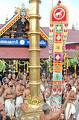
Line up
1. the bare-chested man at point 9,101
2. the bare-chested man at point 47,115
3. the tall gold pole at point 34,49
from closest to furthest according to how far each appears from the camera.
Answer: the bare-chested man at point 47,115
the tall gold pole at point 34,49
the bare-chested man at point 9,101

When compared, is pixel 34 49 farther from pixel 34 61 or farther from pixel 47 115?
pixel 47 115

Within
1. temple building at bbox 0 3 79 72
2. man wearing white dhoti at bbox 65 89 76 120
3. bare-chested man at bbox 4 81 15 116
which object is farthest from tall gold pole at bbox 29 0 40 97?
temple building at bbox 0 3 79 72

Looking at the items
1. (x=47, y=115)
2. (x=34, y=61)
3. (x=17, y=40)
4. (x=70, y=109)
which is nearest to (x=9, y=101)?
(x=70, y=109)

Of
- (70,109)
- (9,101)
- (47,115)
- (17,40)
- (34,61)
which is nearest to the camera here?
(47,115)

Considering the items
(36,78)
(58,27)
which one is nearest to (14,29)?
(58,27)

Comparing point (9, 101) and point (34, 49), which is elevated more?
point (34, 49)

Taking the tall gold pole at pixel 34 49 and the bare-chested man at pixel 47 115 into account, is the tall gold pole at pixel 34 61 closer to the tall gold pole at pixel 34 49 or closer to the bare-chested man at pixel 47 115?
the tall gold pole at pixel 34 49

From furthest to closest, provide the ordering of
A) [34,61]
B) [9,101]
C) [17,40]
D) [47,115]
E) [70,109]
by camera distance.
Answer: [17,40], [9,101], [70,109], [34,61], [47,115]

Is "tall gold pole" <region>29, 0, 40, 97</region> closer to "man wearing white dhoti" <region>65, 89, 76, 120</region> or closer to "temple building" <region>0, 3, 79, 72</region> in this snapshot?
"man wearing white dhoti" <region>65, 89, 76, 120</region>

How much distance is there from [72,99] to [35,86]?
78.7 inches

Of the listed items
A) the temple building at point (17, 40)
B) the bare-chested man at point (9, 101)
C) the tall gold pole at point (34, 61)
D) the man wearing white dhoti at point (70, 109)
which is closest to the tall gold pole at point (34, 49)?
the tall gold pole at point (34, 61)

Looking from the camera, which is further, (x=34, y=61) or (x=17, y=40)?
(x=17, y=40)

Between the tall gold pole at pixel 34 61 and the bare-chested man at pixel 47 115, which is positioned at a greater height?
the tall gold pole at pixel 34 61

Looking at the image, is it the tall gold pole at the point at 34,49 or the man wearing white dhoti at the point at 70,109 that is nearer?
the tall gold pole at the point at 34,49
